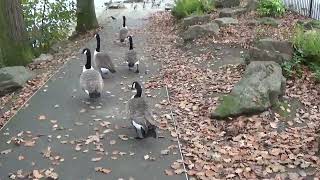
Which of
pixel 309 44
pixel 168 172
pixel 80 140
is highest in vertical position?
pixel 309 44

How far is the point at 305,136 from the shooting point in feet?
23.6

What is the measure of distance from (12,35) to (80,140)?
21.5 ft

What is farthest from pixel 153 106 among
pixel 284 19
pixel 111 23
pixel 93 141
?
pixel 111 23

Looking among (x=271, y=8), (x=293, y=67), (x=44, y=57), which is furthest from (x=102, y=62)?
(x=271, y=8)

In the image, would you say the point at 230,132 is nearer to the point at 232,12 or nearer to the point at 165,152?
the point at 165,152

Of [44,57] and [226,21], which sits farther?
[226,21]

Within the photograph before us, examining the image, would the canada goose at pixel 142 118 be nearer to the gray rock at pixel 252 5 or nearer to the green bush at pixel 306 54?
the green bush at pixel 306 54

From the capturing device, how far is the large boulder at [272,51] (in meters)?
9.73

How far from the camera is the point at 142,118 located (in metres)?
6.89

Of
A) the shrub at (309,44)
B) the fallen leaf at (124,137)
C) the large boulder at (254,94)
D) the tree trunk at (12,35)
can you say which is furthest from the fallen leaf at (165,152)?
the tree trunk at (12,35)

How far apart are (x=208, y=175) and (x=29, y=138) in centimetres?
320

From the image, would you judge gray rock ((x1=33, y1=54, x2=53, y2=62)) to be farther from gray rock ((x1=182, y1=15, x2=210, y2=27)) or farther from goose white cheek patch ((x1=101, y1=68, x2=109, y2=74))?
gray rock ((x1=182, y1=15, x2=210, y2=27))

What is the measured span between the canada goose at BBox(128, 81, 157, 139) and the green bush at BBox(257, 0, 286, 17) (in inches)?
403

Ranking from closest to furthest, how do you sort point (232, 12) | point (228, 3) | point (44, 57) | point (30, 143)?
point (30, 143), point (44, 57), point (232, 12), point (228, 3)
